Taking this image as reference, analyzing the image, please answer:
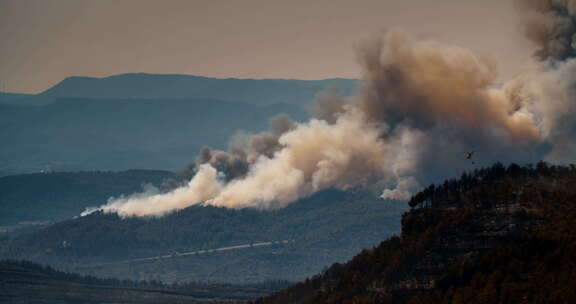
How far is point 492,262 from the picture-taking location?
18438cm

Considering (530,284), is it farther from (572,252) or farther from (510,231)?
(510,231)

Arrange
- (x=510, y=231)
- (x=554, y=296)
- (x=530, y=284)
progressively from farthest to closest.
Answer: (x=510, y=231)
(x=530, y=284)
(x=554, y=296)

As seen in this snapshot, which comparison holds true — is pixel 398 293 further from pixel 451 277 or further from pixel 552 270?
pixel 552 270

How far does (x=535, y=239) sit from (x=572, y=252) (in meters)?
11.9

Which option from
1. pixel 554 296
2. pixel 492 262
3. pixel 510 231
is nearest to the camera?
pixel 554 296

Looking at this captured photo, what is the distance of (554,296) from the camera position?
524 ft

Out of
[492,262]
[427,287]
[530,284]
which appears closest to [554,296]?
[530,284]

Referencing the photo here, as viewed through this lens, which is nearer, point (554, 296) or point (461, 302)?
point (554, 296)

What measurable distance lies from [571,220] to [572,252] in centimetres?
1705

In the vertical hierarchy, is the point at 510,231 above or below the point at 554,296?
above

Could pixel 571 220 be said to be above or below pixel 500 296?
above

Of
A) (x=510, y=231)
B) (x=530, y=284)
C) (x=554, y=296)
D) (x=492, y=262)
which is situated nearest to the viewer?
(x=554, y=296)

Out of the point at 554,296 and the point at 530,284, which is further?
the point at 530,284

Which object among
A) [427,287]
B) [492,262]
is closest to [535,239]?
[492,262]
